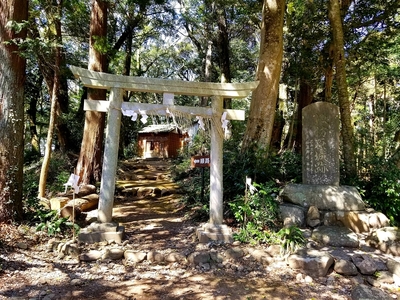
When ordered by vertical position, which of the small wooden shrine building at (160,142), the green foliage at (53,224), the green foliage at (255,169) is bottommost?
the green foliage at (53,224)

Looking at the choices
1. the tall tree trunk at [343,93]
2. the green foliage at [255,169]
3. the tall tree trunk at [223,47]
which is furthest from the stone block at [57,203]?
the tall tree trunk at [223,47]

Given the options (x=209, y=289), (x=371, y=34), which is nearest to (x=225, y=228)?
Answer: (x=209, y=289)

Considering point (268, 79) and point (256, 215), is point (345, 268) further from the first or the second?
point (268, 79)

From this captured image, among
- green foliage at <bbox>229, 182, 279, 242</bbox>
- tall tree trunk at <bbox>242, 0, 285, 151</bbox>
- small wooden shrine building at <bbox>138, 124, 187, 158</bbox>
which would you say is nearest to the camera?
green foliage at <bbox>229, 182, 279, 242</bbox>

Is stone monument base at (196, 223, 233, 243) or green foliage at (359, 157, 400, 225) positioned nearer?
stone monument base at (196, 223, 233, 243)

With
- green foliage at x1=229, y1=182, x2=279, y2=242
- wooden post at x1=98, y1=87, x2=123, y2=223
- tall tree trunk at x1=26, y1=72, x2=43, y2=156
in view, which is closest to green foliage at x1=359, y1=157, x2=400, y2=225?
green foliage at x1=229, y1=182, x2=279, y2=242

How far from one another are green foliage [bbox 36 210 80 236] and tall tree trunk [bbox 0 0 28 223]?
→ 384mm

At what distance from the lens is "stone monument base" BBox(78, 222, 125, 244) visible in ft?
13.8

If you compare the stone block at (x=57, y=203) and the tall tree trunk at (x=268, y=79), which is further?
the tall tree trunk at (x=268, y=79)

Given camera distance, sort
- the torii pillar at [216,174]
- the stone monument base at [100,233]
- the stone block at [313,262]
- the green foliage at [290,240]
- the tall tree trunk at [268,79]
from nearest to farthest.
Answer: the stone block at [313,262] → the green foliage at [290,240] → the stone monument base at [100,233] → the torii pillar at [216,174] → the tall tree trunk at [268,79]

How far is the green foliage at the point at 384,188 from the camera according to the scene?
5.24 meters

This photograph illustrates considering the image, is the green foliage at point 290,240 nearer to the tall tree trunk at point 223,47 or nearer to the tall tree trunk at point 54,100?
the tall tree trunk at point 54,100

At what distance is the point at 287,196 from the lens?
5.21m

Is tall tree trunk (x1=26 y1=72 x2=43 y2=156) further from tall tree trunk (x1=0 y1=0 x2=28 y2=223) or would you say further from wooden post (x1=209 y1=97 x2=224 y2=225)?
wooden post (x1=209 y1=97 x2=224 y2=225)
